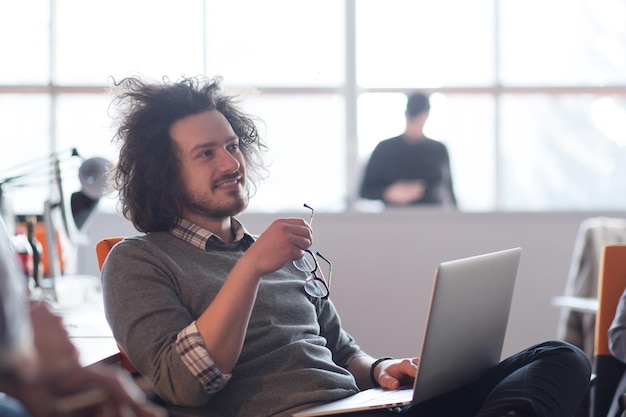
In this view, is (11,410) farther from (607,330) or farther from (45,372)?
(607,330)

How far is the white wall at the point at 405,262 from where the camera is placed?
4.61 metres

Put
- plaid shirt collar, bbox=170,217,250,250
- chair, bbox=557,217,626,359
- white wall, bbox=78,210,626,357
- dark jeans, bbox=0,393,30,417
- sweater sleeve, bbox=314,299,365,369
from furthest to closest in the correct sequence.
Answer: white wall, bbox=78,210,626,357 < chair, bbox=557,217,626,359 < sweater sleeve, bbox=314,299,365,369 < plaid shirt collar, bbox=170,217,250,250 < dark jeans, bbox=0,393,30,417

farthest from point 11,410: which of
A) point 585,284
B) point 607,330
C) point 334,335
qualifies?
point 585,284

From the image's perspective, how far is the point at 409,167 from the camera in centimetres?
474

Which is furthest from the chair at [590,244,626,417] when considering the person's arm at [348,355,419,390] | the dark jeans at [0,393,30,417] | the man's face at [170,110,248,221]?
the dark jeans at [0,393,30,417]

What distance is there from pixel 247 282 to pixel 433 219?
10.1 ft

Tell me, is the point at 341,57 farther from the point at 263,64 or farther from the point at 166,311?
the point at 166,311

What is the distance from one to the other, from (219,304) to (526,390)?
0.60 metres

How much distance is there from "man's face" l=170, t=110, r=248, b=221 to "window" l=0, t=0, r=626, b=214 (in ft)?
8.78

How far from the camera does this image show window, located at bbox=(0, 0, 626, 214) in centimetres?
480

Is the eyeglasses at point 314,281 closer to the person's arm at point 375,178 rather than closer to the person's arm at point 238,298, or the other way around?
the person's arm at point 238,298

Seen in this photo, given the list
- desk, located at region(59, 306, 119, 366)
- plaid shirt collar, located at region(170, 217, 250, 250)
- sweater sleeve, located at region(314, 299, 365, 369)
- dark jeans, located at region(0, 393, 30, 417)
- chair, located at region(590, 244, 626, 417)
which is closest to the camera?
dark jeans, located at region(0, 393, 30, 417)

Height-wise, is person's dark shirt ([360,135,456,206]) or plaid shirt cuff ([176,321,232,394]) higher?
person's dark shirt ([360,135,456,206])

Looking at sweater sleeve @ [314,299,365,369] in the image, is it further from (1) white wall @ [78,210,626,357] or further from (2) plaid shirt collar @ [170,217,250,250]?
(1) white wall @ [78,210,626,357]
